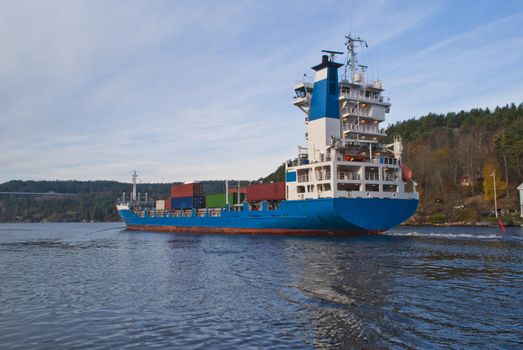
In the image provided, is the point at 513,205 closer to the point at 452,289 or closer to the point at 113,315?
the point at 452,289

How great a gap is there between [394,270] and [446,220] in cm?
5136

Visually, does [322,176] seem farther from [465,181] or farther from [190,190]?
[465,181]

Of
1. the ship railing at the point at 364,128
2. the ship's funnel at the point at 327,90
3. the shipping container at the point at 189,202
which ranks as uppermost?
the ship's funnel at the point at 327,90

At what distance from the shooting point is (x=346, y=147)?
40094 mm

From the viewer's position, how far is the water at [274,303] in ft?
34.1

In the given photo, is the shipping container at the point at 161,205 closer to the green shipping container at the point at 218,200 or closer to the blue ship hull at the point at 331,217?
the green shipping container at the point at 218,200

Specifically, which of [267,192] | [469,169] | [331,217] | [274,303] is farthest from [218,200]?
[469,169]

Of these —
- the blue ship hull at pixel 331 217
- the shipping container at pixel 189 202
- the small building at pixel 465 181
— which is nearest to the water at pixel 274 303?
the blue ship hull at pixel 331 217

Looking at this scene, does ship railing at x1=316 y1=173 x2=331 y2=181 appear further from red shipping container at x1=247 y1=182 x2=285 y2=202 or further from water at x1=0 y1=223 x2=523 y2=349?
water at x1=0 y1=223 x2=523 y2=349

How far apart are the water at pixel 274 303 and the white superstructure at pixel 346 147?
1433 cm

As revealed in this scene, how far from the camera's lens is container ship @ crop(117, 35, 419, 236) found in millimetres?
A: 37656

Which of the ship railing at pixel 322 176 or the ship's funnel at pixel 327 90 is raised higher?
the ship's funnel at pixel 327 90

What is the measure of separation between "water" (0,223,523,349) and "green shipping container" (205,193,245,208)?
96.4 ft

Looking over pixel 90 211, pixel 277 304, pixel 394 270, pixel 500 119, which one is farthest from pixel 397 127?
pixel 90 211
